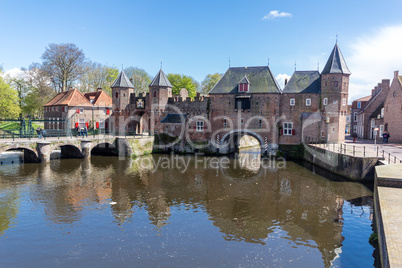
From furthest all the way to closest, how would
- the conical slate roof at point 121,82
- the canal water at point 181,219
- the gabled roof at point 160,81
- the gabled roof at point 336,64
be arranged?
the conical slate roof at point 121,82 < the gabled roof at point 160,81 < the gabled roof at point 336,64 < the canal water at point 181,219

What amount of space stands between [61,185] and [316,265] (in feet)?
52.6

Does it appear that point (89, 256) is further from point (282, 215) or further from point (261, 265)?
point (282, 215)

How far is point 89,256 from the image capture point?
956 cm

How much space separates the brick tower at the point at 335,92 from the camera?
2880 centimetres

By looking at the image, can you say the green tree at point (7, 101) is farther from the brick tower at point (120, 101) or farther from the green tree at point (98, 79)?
the brick tower at point (120, 101)

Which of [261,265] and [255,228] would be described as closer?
[261,265]

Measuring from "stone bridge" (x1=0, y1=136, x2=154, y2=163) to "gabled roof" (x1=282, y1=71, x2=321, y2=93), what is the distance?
57.3ft

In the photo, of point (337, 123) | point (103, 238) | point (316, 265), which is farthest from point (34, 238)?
point (337, 123)

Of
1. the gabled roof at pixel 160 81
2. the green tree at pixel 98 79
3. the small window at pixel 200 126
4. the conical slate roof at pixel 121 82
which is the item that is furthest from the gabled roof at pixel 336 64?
the green tree at pixel 98 79

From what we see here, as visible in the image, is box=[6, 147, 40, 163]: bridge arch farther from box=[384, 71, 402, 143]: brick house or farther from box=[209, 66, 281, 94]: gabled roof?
box=[384, 71, 402, 143]: brick house

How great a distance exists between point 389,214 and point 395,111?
25.5m

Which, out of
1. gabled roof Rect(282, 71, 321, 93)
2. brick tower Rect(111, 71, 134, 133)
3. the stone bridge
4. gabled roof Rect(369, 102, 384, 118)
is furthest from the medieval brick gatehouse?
gabled roof Rect(369, 102, 384, 118)

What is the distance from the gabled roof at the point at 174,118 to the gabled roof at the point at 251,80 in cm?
487

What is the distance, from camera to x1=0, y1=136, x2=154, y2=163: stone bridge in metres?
24.2
